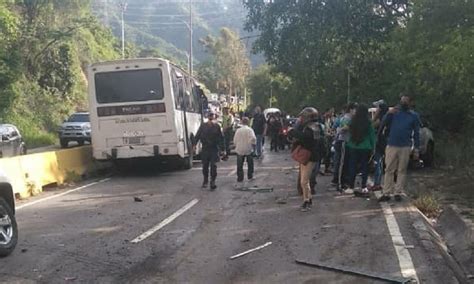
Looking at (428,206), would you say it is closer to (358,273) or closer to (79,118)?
(358,273)

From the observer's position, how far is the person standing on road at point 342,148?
12.6 metres

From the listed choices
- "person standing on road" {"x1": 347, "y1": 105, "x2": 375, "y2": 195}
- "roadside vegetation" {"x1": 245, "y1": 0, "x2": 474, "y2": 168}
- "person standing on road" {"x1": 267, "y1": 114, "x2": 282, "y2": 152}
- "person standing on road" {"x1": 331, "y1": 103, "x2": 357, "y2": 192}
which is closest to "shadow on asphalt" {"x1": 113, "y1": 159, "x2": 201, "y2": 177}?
"person standing on road" {"x1": 331, "y1": 103, "x2": 357, "y2": 192}

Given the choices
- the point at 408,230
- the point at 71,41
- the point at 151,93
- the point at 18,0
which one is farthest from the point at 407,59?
the point at 71,41

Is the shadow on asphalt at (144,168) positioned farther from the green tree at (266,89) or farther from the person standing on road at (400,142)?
the green tree at (266,89)

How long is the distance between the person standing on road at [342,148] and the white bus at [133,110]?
4.51 m

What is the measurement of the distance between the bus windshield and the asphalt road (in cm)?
372

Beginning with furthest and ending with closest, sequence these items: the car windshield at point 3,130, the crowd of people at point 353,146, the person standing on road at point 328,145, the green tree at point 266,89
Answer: the green tree at point 266,89, the car windshield at point 3,130, the person standing on road at point 328,145, the crowd of people at point 353,146

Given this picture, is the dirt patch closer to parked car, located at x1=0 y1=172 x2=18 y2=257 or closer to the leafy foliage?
parked car, located at x1=0 y1=172 x2=18 y2=257

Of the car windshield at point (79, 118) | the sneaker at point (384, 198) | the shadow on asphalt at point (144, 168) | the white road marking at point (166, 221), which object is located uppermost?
the car windshield at point (79, 118)

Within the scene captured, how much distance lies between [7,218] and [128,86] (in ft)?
29.1

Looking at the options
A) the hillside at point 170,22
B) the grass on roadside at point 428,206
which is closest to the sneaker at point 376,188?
the grass on roadside at point 428,206

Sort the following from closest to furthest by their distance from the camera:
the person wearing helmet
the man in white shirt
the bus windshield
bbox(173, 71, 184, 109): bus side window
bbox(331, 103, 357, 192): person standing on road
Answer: the person wearing helmet < bbox(331, 103, 357, 192): person standing on road < the man in white shirt < the bus windshield < bbox(173, 71, 184, 109): bus side window

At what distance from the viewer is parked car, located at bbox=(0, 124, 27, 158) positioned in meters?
21.0

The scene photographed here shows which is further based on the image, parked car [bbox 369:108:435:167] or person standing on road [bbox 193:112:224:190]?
parked car [bbox 369:108:435:167]
